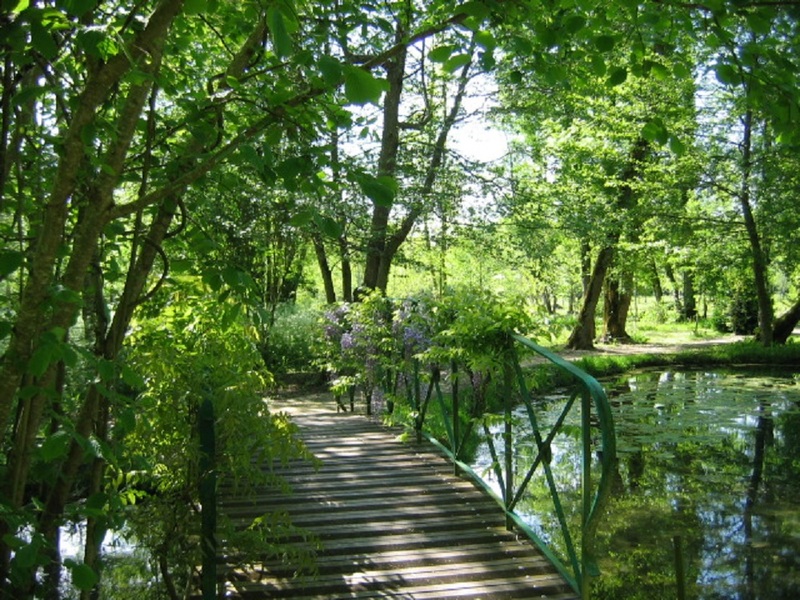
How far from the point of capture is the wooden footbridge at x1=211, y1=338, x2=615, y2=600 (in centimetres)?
320

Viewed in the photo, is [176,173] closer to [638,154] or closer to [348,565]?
[348,565]

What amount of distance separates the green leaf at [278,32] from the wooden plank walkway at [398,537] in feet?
8.68


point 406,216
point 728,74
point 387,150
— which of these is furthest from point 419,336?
point 406,216

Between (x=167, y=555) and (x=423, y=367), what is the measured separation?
4442 mm

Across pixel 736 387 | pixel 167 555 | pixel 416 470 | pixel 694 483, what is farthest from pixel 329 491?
pixel 736 387

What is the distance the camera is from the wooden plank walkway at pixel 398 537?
3.29 meters

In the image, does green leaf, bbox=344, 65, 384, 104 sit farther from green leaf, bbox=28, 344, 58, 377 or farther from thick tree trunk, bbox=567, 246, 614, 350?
thick tree trunk, bbox=567, 246, 614, 350

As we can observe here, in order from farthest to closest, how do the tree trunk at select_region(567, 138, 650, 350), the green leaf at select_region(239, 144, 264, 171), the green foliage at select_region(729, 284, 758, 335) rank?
1. the green foliage at select_region(729, 284, 758, 335)
2. the tree trunk at select_region(567, 138, 650, 350)
3. the green leaf at select_region(239, 144, 264, 171)

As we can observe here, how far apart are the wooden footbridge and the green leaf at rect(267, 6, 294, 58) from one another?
67.2 inches

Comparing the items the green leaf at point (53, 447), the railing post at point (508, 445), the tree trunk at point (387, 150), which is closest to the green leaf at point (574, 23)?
the railing post at point (508, 445)

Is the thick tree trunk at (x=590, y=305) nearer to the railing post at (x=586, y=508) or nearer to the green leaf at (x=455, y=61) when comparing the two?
the railing post at (x=586, y=508)

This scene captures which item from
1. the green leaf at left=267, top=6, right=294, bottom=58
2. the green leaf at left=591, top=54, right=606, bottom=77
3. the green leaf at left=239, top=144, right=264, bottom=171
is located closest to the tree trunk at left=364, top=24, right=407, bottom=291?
the green leaf at left=591, top=54, right=606, bottom=77

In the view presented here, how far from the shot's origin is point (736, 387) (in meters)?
13.5

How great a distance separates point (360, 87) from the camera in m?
1.39
